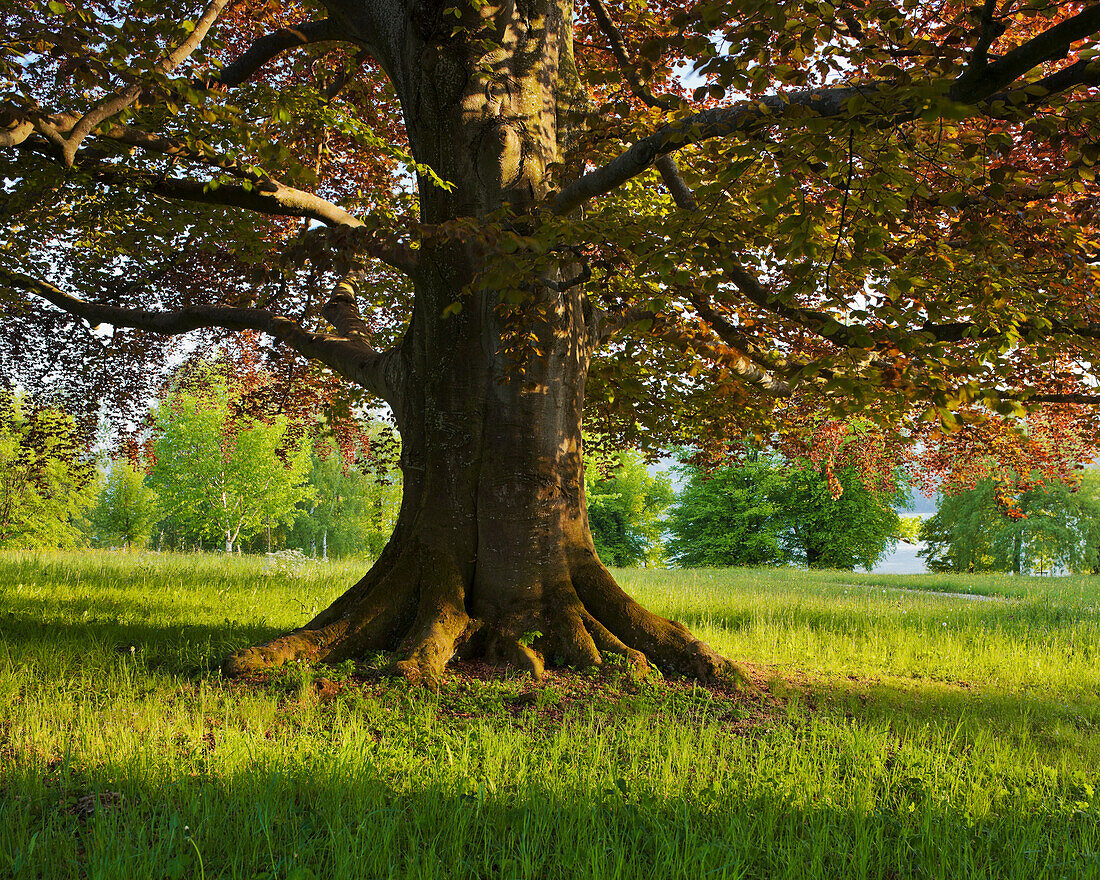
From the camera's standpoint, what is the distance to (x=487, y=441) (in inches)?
233

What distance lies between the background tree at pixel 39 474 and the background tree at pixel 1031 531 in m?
40.4

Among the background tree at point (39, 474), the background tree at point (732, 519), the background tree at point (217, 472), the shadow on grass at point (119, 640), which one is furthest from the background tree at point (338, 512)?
the shadow on grass at point (119, 640)

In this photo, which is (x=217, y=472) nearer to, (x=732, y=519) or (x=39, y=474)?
(x=39, y=474)

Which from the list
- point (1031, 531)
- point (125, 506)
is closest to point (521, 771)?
point (1031, 531)

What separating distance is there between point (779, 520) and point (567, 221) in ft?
121

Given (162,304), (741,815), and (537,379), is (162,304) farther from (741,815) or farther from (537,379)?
(741,815)

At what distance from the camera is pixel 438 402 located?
6.05 m

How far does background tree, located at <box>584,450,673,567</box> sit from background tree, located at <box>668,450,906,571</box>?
448 centimetres

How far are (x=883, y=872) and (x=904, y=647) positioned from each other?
17.8ft

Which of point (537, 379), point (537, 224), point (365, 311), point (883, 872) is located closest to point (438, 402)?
→ point (537, 379)

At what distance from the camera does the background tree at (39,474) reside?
10484 mm

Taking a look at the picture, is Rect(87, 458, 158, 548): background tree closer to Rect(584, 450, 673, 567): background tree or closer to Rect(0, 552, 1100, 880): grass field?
Rect(584, 450, 673, 567): background tree

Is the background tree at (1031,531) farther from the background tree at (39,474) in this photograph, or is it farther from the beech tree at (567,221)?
the background tree at (39,474)

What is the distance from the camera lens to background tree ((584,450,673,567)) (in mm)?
45188
